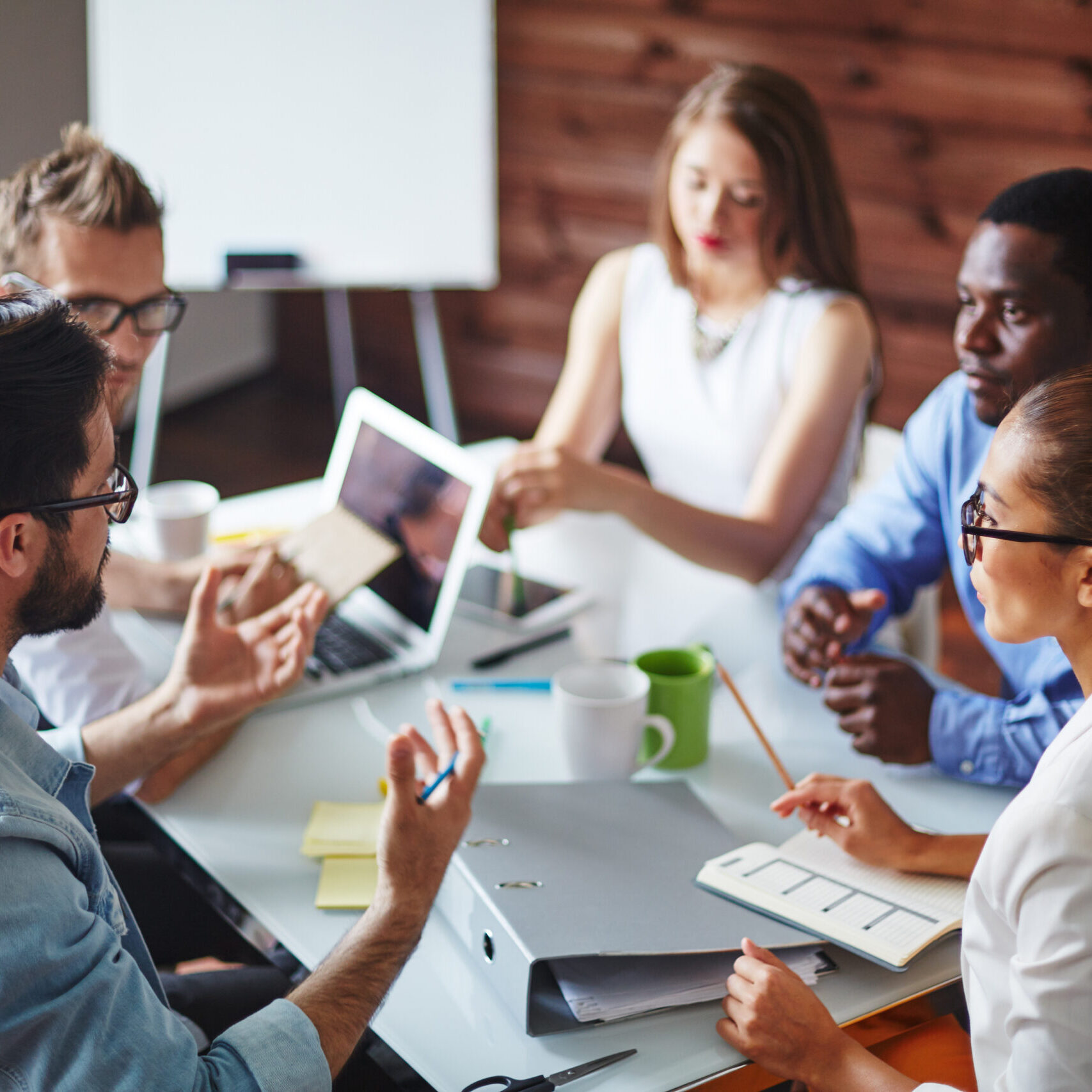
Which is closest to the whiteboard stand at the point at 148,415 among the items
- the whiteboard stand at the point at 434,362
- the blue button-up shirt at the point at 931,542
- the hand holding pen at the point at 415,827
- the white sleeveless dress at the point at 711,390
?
the whiteboard stand at the point at 434,362

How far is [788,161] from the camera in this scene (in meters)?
1.80

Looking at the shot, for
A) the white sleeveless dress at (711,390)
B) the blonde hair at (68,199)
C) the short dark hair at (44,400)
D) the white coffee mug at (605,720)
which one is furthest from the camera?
the white sleeveless dress at (711,390)

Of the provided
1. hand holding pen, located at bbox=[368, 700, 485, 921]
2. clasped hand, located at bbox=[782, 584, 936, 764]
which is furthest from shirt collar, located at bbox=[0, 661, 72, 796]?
clasped hand, located at bbox=[782, 584, 936, 764]

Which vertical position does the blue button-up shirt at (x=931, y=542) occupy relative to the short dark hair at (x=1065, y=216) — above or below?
below

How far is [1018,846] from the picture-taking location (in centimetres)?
78

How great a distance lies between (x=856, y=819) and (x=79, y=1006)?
0.65m

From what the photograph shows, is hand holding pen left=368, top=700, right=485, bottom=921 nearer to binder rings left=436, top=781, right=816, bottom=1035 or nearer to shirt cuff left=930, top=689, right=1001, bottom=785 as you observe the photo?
binder rings left=436, top=781, right=816, bottom=1035

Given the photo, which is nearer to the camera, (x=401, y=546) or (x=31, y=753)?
(x=31, y=753)

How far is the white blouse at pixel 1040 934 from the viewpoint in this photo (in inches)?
29.2

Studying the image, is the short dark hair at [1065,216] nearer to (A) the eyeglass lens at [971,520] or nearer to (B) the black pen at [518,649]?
(A) the eyeglass lens at [971,520]

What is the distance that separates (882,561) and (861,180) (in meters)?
2.08

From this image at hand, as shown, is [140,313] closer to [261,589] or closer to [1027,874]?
[261,589]

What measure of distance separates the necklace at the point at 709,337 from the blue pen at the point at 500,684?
856mm

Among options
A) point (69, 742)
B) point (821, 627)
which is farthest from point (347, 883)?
point (821, 627)
